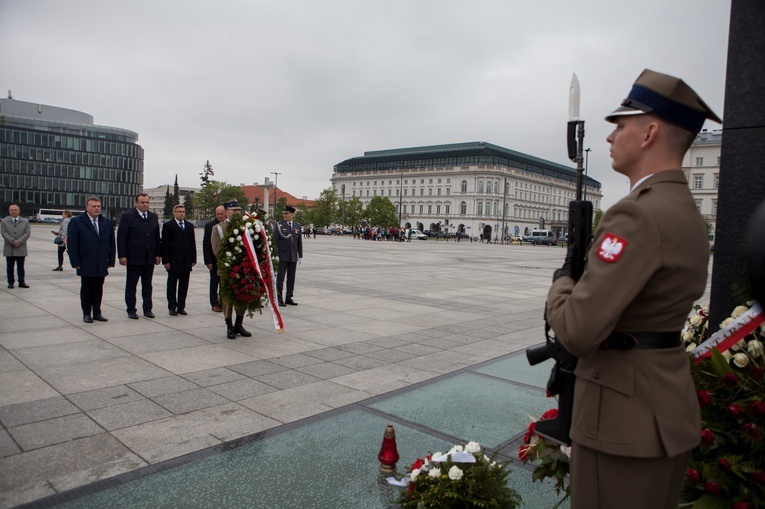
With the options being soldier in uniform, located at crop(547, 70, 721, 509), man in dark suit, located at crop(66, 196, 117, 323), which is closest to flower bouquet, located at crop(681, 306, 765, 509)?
soldier in uniform, located at crop(547, 70, 721, 509)

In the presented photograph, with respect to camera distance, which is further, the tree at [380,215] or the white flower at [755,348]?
the tree at [380,215]

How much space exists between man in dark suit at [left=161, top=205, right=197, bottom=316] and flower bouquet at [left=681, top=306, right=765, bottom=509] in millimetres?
9268

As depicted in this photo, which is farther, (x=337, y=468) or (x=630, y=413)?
(x=337, y=468)

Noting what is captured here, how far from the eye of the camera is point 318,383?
601cm

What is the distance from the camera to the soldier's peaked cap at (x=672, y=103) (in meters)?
1.85

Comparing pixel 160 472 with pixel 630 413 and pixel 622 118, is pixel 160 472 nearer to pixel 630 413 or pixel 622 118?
pixel 630 413

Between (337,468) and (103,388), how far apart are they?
10.2 feet

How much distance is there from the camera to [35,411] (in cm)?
487

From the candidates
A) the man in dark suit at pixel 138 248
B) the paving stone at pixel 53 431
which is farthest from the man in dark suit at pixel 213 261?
the paving stone at pixel 53 431

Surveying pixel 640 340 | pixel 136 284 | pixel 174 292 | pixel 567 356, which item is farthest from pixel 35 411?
pixel 174 292

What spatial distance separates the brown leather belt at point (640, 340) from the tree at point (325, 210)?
110 meters

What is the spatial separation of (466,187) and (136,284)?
399 feet

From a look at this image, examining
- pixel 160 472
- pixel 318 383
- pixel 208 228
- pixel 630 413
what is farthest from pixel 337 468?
pixel 208 228

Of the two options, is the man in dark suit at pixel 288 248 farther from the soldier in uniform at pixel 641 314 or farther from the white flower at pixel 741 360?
the soldier in uniform at pixel 641 314
